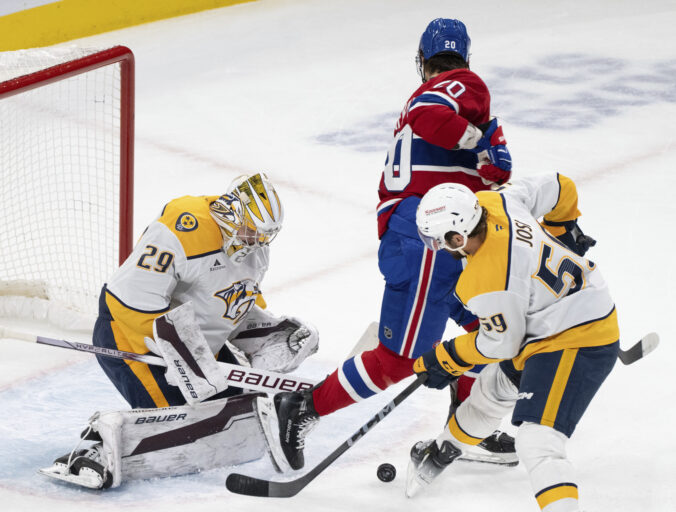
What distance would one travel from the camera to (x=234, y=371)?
2.84m

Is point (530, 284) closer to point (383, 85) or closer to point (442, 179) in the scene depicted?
point (442, 179)

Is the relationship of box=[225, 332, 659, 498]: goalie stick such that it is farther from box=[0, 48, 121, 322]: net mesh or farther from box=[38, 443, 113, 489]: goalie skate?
box=[0, 48, 121, 322]: net mesh

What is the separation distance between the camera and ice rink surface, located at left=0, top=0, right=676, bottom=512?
2.80 m

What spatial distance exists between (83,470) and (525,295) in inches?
49.2

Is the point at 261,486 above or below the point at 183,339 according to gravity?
below

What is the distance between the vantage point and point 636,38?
7.09m

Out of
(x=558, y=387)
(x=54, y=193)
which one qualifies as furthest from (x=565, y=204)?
(x=54, y=193)

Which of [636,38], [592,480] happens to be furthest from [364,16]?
[592,480]

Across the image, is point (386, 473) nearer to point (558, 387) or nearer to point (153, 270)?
point (558, 387)

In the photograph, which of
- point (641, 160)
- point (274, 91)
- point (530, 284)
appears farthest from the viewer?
point (274, 91)

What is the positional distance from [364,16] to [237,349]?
16.0ft

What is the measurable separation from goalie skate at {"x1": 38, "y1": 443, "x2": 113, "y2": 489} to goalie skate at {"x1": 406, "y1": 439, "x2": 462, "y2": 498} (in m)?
0.81

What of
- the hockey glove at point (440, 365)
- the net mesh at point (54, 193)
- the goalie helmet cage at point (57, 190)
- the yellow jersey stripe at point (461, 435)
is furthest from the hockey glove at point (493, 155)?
the net mesh at point (54, 193)

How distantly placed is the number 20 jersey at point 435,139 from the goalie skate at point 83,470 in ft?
3.28
